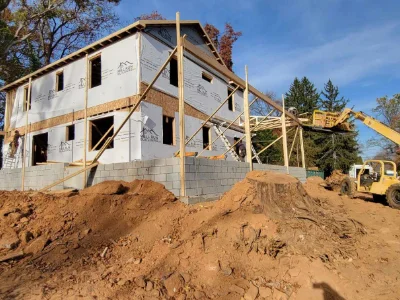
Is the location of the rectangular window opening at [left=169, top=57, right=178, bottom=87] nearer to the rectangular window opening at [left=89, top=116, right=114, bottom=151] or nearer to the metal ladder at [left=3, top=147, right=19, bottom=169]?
the rectangular window opening at [left=89, top=116, right=114, bottom=151]

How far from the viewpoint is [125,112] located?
11414mm

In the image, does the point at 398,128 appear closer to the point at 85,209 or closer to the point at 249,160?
the point at 249,160

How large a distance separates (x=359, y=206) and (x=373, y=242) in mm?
4103

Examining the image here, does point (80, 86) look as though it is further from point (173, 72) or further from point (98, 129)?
point (173, 72)

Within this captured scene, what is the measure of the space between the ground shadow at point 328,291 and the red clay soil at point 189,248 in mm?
16

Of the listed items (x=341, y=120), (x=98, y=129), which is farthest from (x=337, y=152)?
(x=98, y=129)

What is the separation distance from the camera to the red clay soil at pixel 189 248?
3844 mm

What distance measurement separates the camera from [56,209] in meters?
5.77

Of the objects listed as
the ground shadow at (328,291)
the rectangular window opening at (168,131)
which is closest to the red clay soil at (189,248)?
the ground shadow at (328,291)

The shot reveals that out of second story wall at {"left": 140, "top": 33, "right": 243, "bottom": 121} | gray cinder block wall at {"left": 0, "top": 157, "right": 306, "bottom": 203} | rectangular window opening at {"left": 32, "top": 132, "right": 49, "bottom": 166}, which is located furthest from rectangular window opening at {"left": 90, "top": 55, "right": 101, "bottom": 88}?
gray cinder block wall at {"left": 0, "top": 157, "right": 306, "bottom": 203}

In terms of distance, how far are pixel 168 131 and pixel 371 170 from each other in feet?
28.1

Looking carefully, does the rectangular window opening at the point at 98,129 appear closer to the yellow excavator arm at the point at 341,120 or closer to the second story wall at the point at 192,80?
the second story wall at the point at 192,80

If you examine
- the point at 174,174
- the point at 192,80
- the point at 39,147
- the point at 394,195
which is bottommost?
the point at 394,195

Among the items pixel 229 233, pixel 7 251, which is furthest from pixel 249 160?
pixel 7 251
